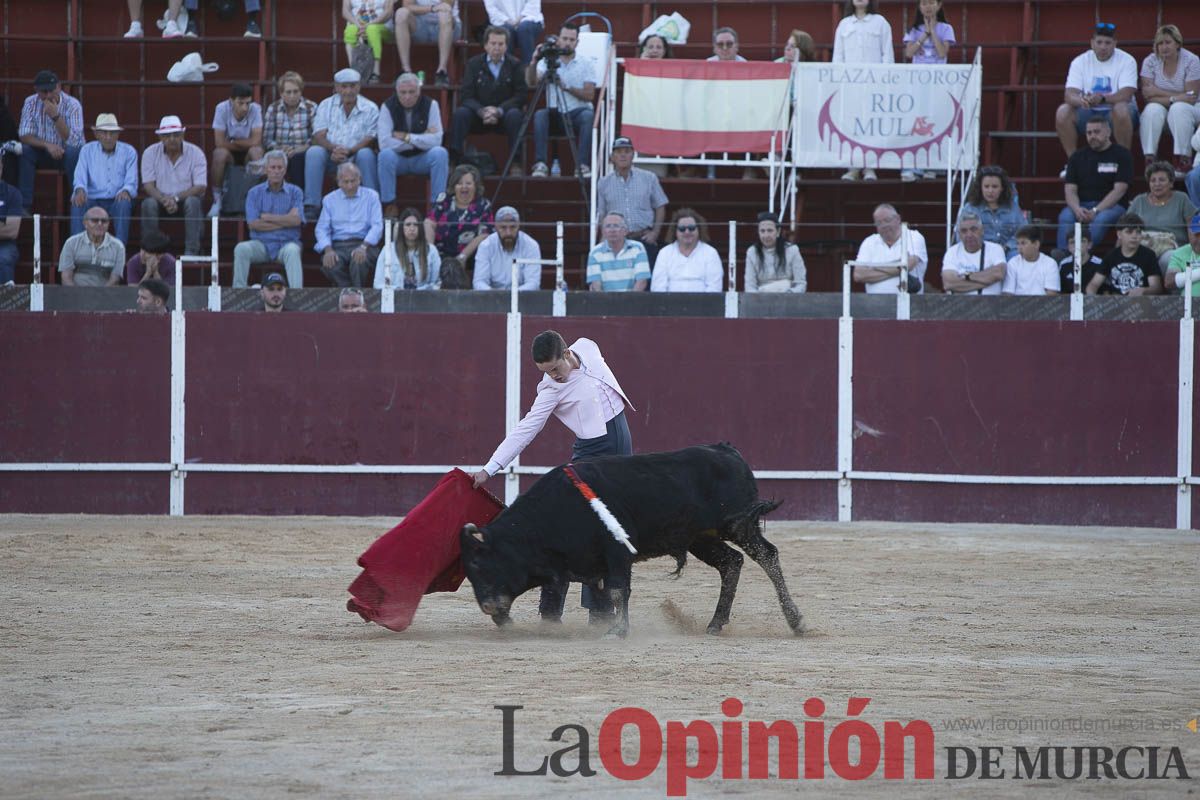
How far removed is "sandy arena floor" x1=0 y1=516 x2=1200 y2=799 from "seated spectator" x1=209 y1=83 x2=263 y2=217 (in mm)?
5184

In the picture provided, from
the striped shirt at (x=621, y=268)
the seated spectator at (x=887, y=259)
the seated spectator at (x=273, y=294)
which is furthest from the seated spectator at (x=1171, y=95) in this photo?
the seated spectator at (x=273, y=294)

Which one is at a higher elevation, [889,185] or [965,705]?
[889,185]

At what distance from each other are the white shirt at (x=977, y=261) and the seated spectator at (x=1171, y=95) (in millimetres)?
2391

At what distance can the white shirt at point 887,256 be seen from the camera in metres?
12.7

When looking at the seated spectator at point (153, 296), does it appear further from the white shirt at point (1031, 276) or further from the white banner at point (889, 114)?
the white shirt at point (1031, 276)

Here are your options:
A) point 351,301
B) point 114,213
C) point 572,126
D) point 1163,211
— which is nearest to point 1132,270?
point 1163,211

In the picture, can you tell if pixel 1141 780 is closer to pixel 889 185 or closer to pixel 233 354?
pixel 233 354

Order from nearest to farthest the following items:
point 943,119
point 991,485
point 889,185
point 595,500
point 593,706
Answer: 1. point 593,706
2. point 595,500
3. point 991,485
4. point 943,119
5. point 889,185

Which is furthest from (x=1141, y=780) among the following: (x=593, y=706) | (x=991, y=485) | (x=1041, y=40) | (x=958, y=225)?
(x=1041, y=40)

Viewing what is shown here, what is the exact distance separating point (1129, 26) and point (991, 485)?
6852mm

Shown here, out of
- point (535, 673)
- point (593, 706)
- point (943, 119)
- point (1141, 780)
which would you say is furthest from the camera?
point (943, 119)

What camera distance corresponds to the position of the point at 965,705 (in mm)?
5363

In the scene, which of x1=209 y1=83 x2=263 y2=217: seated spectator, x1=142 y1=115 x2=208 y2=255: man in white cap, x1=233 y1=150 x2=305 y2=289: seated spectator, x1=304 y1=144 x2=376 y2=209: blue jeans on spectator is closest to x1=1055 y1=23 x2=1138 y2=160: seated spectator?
x1=304 y1=144 x2=376 y2=209: blue jeans on spectator

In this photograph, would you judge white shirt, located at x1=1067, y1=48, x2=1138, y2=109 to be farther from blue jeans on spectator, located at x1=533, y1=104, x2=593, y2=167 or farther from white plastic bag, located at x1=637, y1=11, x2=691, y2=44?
blue jeans on spectator, located at x1=533, y1=104, x2=593, y2=167
